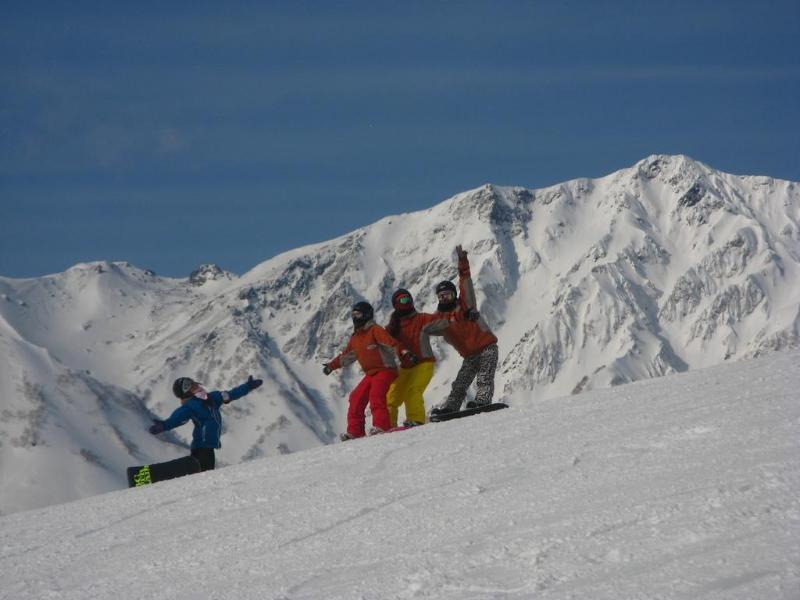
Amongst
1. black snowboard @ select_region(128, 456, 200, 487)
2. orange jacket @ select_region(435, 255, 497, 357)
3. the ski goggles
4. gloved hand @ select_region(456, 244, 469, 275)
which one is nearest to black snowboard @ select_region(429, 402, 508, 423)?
orange jacket @ select_region(435, 255, 497, 357)

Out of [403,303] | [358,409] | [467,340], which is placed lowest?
[358,409]

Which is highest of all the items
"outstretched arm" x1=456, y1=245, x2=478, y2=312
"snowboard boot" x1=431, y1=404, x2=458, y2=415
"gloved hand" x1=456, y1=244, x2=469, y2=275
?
"gloved hand" x1=456, y1=244, x2=469, y2=275

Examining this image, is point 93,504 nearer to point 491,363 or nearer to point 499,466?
point 499,466

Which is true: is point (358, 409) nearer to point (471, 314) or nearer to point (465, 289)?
point (471, 314)

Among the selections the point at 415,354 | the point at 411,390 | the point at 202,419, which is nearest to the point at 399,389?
the point at 411,390

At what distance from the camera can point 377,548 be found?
9.01 meters

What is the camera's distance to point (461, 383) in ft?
57.5

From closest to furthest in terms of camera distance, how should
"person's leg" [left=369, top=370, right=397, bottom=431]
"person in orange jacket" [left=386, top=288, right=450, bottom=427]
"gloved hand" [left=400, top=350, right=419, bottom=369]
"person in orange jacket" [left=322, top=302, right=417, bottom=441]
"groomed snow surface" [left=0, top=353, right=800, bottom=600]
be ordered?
1. "groomed snow surface" [left=0, top=353, right=800, bottom=600]
2. "person's leg" [left=369, top=370, right=397, bottom=431]
3. "person in orange jacket" [left=322, top=302, right=417, bottom=441]
4. "gloved hand" [left=400, top=350, right=419, bottom=369]
5. "person in orange jacket" [left=386, top=288, right=450, bottom=427]

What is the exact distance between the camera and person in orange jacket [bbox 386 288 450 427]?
1722 centimetres

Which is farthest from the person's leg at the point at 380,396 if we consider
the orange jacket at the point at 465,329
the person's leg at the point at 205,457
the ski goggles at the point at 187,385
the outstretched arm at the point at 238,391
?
the ski goggles at the point at 187,385

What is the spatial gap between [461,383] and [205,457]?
3660 millimetres

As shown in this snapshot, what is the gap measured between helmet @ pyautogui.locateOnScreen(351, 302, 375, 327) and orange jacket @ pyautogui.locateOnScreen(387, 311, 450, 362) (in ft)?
1.54

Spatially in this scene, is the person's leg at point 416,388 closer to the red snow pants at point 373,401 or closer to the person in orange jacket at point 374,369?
the person in orange jacket at point 374,369

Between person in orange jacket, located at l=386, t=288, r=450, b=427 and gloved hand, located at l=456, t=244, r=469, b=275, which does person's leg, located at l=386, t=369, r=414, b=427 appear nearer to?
person in orange jacket, located at l=386, t=288, r=450, b=427
